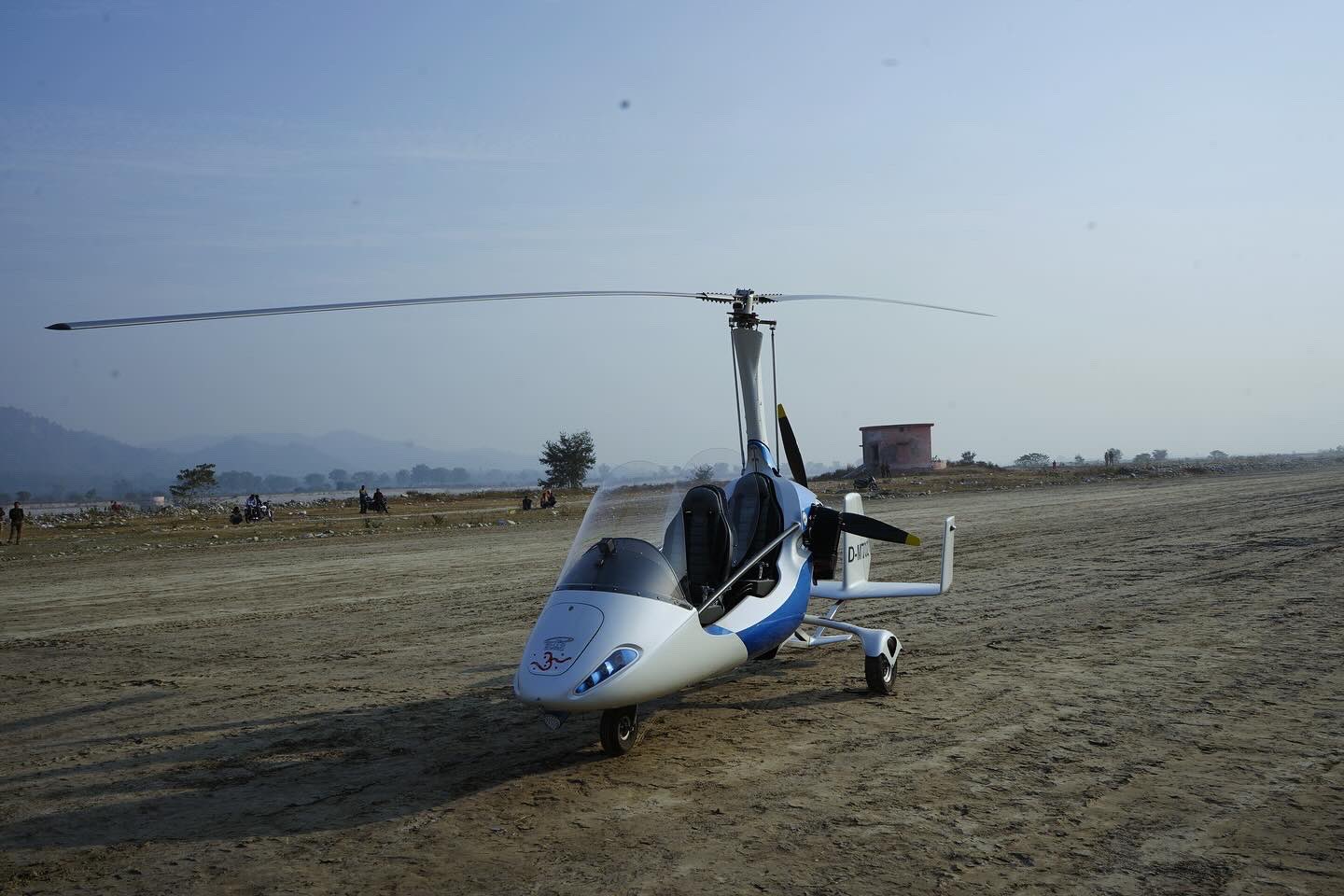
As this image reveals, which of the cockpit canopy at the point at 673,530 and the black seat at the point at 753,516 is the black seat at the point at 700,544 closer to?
the cockpit canopy at the point at 673,530

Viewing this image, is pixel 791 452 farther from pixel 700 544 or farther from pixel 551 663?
pixel 551 663

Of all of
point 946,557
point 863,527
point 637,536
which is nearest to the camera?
point 637,536

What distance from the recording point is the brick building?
79125 mm

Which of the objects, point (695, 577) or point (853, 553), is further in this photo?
point (853, 553)

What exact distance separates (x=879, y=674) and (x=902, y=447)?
7272 cm

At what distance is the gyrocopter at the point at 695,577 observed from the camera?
252 inches

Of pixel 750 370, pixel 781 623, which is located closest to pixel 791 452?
pixel 750 370

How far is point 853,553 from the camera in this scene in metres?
9.87

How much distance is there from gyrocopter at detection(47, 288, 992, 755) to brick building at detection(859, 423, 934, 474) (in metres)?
70.6

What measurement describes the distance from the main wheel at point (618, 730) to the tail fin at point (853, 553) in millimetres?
3321

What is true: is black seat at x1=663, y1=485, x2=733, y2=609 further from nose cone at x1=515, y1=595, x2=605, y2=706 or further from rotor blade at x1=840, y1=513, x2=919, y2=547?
rotor blade at x1=840, y1=513, x2=919, y2=547

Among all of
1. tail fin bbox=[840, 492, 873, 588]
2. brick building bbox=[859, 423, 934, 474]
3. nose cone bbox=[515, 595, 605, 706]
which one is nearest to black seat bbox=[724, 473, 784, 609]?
tail fin bbox=[840, 492, 873, 588]

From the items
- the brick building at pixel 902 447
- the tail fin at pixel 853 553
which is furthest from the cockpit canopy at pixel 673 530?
the brick building at pixel 902 447

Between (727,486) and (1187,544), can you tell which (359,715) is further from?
(1187,544)
